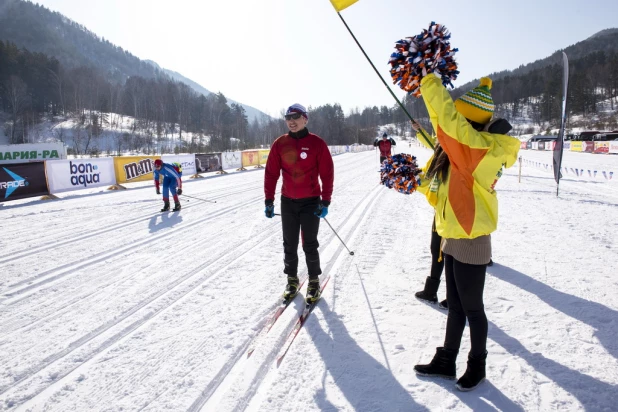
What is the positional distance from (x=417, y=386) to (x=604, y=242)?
4802 mm

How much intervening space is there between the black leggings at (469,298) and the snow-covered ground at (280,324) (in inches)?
14.8

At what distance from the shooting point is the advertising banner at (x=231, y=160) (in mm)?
21281

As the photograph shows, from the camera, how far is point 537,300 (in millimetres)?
3342

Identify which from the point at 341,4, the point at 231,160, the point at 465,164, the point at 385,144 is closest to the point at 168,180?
the point at 341,4

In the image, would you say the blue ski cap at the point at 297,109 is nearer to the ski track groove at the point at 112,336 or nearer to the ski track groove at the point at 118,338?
the ski track groove at the point at 118,338

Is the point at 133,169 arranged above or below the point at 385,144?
below

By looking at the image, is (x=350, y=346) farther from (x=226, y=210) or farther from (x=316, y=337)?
(x=226, y=210)

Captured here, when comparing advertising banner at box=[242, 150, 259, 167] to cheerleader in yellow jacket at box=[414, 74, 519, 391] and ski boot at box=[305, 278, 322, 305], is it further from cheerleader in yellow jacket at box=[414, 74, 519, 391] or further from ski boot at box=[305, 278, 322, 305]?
cheerleader in yellow jacket at box=[414, 74, 519, 391]

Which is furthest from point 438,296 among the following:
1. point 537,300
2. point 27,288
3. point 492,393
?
point 27,288

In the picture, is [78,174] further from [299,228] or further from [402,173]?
[402,173]

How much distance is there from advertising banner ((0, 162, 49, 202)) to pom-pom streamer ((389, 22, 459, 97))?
13229mm

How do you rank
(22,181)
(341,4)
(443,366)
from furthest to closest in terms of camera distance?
(22,181), (341,4), (443,366)

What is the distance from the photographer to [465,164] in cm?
185

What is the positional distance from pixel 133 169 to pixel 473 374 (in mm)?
16209
